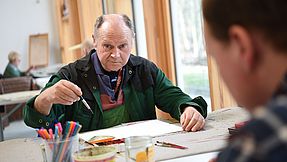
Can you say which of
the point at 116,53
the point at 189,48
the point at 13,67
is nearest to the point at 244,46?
the point at 116,53

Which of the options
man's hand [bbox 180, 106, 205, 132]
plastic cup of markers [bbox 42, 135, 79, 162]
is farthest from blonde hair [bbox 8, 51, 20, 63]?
plastic cup of markers [bbox 42, 135, 79, 162]

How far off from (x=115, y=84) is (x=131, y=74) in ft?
0.30

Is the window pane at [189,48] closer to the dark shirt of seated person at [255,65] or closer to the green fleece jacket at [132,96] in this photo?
the green fleece jacket at [132,96]

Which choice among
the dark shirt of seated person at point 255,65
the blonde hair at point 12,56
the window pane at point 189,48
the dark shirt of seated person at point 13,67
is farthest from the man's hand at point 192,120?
the blonde hair at point 12,56

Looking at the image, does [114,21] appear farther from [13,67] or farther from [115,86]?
[13,67]

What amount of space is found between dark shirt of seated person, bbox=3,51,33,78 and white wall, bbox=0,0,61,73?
16.2 inches

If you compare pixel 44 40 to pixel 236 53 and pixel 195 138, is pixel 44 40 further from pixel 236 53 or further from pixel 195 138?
pixel 236 53

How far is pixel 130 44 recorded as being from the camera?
6.02 feet

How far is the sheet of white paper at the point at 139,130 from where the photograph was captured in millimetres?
1464

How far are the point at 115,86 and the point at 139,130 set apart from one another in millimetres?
341

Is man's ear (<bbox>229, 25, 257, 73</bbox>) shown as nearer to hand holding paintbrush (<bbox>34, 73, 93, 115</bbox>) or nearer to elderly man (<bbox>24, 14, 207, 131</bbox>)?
hand holding paintbrush (<bbox>34, 73, 93, 115</bbox>)

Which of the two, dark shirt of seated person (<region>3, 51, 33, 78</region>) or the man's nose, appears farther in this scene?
dark shirt of seated person (<region>3, 51, 33, 78</region>)

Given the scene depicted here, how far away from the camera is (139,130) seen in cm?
153

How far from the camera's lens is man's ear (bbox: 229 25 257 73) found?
0.47 metres
